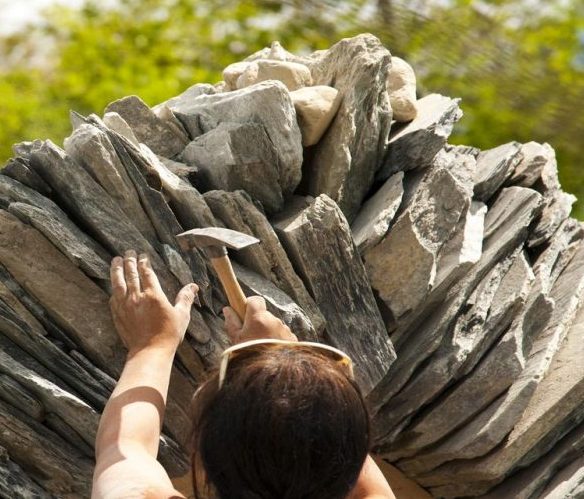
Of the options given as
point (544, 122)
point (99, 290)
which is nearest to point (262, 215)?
point (99, 290)

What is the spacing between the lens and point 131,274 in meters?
3.58

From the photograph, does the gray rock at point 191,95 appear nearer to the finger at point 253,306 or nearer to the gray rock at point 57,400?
the finger at point 253,306

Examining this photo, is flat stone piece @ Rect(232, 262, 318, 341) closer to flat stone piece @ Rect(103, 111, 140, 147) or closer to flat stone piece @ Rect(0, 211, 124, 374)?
flat stone piece @ Rect(0, 211, 124, 374)

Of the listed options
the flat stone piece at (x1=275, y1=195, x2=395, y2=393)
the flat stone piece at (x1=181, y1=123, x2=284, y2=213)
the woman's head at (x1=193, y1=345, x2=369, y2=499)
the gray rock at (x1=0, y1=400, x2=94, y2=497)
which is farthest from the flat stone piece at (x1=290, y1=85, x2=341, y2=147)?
the woman's head at (x1=193, y1=345, x2=369, y2=499)

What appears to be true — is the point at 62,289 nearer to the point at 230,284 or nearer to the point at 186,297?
the point at 186,297

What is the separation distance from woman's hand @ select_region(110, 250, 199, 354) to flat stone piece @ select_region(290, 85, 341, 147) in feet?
3.04

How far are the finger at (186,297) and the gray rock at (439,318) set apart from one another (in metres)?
0.91

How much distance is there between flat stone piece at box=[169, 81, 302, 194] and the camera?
4012mm

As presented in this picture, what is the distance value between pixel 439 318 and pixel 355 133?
0.81 meters

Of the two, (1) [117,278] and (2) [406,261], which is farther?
(2) [406,261]

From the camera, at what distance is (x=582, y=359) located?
168 inches

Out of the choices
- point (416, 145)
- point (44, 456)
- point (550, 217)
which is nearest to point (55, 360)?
point (44, 456)

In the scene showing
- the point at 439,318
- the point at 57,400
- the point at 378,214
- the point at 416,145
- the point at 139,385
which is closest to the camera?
the point at 139,385

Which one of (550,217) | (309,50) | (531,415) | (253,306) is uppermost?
(253,306)
